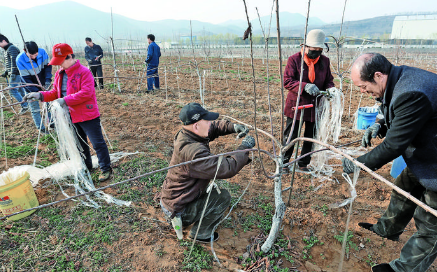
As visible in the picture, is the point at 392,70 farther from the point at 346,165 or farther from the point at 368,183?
the point at 368,183

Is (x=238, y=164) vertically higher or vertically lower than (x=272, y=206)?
higher

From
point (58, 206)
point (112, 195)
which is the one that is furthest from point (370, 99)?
point (58, 206)

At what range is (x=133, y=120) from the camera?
550 centimetres

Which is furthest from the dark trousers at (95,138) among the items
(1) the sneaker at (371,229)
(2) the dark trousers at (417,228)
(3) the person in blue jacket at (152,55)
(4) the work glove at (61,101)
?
(3) the person in blue jacket at (152,55)

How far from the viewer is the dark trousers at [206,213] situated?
2.13m

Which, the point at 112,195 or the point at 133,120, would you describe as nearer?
the point at 112,195

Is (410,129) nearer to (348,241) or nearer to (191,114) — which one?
(348,241)

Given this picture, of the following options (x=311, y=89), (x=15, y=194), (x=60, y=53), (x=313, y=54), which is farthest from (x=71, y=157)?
(x=313, y=54)

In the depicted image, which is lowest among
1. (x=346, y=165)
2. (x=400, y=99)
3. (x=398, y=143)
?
(x=346, y=165)

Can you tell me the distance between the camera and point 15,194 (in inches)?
92.8

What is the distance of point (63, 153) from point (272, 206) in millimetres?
2526

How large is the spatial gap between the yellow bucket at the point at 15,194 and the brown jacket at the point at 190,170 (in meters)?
1.52

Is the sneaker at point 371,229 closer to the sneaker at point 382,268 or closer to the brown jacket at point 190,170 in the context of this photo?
the sneaker at point 382,268

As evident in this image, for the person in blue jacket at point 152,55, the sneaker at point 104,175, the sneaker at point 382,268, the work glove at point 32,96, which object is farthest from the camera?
the person in blue jacket at point 152,55
